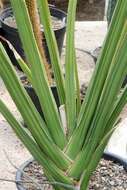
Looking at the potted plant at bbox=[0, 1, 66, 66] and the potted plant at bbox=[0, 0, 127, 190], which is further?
the potted plant at bbox=[0, 1, 66, 66]

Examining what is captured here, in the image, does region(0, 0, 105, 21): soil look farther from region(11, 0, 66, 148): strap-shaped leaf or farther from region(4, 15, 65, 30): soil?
region(11, 0, 66, 148): strap-shaped leaf

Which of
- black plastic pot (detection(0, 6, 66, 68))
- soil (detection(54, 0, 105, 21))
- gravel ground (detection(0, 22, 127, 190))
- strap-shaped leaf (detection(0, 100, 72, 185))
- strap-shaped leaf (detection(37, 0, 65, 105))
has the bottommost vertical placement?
soil (detection(54, 0, 105, 21))

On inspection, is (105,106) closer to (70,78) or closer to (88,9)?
(70,78)

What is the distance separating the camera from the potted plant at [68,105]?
41.2 inches

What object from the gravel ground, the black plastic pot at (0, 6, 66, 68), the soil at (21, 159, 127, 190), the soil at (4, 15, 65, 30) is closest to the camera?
the soil at (21, 159, 127, 190)

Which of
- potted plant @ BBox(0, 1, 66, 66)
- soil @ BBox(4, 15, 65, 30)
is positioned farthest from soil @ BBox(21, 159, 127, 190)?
soil @ BBox(4, 15, 65, 30)

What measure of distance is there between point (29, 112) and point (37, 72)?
4.0 inches

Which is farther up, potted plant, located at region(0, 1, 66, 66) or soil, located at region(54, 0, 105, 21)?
potted plant, located at region(0, 1, 66, 66)

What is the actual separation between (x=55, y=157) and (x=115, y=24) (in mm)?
373

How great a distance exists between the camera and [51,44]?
4.10 feet

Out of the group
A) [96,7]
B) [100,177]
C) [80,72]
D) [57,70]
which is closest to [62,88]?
[57,70]

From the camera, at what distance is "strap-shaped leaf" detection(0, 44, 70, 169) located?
41.7 inches

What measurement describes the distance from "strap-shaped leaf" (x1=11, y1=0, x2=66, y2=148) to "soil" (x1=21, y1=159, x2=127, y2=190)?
0.23 m

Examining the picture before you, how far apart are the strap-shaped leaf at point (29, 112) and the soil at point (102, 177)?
21 cm
